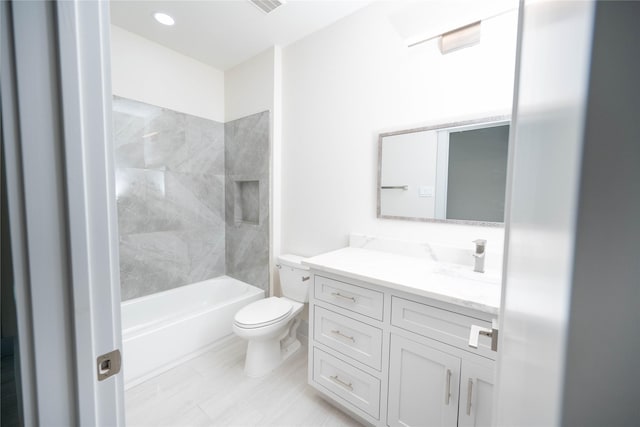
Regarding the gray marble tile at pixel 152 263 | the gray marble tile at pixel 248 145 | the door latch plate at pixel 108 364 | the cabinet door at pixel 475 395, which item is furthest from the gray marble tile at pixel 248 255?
the door latch plate at pixel 108 364

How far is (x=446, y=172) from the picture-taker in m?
1.57

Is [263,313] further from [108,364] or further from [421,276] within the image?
[108,364]

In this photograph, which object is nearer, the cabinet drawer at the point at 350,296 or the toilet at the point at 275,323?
the cabinet drawer at the point at 350,296

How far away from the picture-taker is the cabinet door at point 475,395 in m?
1.01

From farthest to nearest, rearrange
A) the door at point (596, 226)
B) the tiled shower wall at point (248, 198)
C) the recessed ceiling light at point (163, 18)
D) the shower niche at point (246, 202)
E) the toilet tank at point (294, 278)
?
the shower niche at point (246, 202)
the tiled shower wall at point (248, 198)
the toilet tank at point (294, 278)
the recessed ceiling light at point (163, 18)
the door at point (596, 226)

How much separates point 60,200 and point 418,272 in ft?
4.43

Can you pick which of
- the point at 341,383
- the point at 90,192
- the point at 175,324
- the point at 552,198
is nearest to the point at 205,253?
the point at 175,324

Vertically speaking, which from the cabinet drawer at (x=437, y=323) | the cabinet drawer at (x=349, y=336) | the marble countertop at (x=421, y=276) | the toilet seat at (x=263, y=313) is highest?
the marble countertop at (x=421, y=276)

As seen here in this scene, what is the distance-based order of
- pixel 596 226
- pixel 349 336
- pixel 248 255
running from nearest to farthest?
1. pixel 596 226
2. pixel 349 336
3. pixel 248 255

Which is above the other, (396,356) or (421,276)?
(421,276)

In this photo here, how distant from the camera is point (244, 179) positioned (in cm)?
264

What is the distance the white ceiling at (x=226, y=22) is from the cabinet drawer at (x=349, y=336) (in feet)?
6.70

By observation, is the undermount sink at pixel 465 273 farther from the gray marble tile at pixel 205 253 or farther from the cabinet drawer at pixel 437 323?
the gray marble tile at pixel 205 253

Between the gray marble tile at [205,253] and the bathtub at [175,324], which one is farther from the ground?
the gray marble tile at [205,253]
